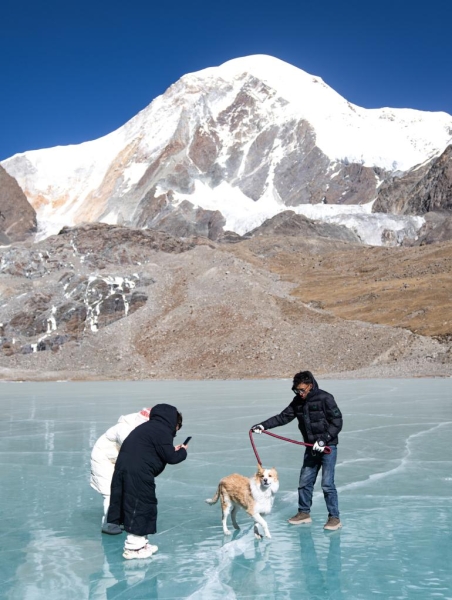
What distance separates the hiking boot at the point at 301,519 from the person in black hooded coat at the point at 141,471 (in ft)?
6.76

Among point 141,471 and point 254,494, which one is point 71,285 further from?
point 141,471

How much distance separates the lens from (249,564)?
677 cm

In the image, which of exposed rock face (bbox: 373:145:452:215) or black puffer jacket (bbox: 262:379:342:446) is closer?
black puffer jacket (bbox: 262:379:342:446)

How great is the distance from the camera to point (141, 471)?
669 centimetres

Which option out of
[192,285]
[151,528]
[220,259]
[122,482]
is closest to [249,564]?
[151,528]

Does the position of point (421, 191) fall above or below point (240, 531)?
above

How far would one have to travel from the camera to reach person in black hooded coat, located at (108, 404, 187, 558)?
670cm

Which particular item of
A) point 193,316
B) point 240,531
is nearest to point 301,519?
point 240,531

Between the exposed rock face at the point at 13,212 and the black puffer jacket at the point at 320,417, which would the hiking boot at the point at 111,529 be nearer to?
the black puffer jacket at the point at 320,417

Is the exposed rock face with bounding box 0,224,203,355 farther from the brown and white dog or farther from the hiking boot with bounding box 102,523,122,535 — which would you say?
the brown and white dog

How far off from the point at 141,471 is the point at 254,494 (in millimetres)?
1380

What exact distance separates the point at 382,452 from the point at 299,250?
84786 mm

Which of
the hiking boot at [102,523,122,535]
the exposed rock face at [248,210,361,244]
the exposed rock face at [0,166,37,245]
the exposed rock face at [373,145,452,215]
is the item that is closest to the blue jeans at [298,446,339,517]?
the hiking boot at [102,523,122,535]

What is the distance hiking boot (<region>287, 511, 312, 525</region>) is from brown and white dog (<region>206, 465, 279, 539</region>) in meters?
0.67
